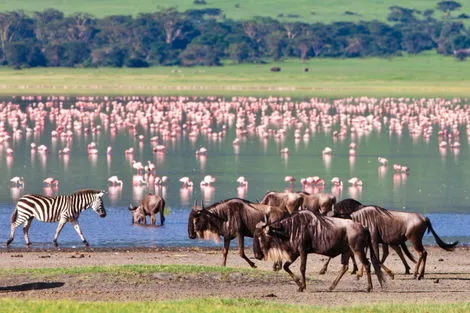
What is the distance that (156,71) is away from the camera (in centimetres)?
11944

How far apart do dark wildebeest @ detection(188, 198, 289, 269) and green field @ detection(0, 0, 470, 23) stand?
474 feet

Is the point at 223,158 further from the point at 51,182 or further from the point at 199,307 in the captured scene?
the point at 199,307

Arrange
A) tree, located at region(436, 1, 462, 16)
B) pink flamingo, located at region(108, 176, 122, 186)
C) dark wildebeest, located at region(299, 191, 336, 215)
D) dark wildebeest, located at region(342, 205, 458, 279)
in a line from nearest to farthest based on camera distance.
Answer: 1. dark wildebeest, located at region(342, 205, 458, 279)
2. dark wildebeest, located at region(299, 191, 336, 215)
3. pink flamingo, located at region(108, 176, 122, 186)
4. tree, located at region(436, 1, 462, 16)

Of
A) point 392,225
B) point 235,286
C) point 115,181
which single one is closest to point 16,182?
point 115,181

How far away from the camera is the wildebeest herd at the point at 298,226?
15.9 m

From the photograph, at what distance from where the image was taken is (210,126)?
192ft

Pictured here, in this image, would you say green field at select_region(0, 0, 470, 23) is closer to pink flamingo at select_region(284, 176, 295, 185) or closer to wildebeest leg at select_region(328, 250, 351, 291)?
pink flamingo at select_region(284, 176, 295, 185)

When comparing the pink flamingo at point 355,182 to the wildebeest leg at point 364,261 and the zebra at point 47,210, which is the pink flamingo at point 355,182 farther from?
the wildebeest leg at point 364,261

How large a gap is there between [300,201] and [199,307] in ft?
24.7

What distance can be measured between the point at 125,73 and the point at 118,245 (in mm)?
94084

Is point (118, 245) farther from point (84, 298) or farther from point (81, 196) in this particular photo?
point (84, 298)

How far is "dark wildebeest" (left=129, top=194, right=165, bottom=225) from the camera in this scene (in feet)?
82.3

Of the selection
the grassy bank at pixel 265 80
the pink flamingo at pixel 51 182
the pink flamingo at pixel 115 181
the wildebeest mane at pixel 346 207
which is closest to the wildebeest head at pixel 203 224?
the wildebeest mane at pixel 346 207

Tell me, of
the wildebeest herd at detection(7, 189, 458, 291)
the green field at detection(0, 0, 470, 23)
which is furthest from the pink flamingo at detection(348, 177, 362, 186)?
the green field at detection(0, 0, 470, 23)
